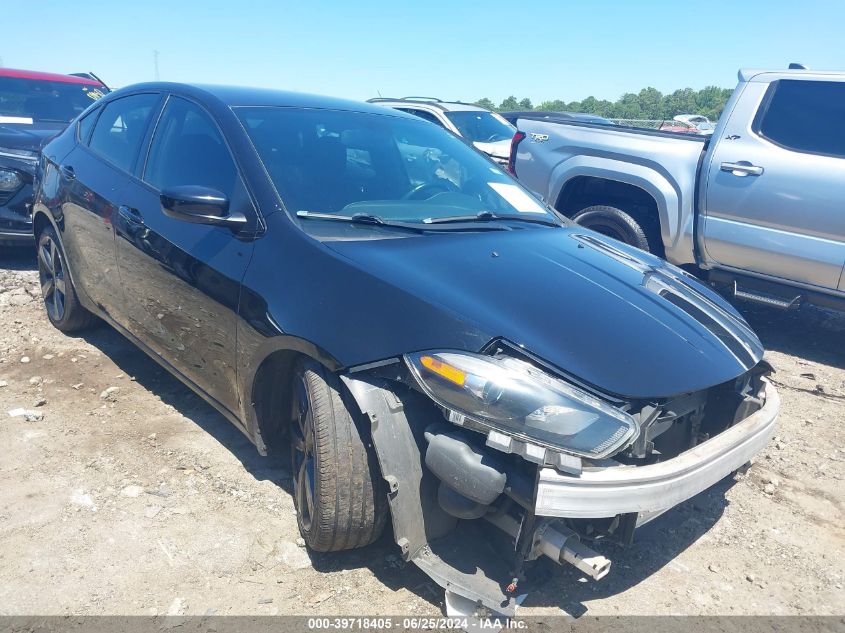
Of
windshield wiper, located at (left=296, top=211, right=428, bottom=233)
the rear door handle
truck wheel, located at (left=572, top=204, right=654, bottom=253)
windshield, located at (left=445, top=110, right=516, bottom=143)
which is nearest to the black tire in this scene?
the rear door handle

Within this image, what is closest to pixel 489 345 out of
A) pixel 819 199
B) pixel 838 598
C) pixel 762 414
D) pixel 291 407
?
pixel 291 407

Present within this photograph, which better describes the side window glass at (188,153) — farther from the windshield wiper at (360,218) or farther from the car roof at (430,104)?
the car roof at (430,104)

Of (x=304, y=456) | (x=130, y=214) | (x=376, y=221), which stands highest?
(x=376, y=221)

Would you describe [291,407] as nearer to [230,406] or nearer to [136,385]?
[230,406]

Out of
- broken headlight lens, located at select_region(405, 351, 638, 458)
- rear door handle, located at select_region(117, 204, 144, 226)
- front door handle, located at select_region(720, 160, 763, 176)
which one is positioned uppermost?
front door handle, located at select_region(720, 160, 763, 176)

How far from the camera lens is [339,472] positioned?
2.38 meters

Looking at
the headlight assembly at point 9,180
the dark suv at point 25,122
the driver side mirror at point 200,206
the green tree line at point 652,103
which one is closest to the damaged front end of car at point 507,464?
the driver side mirror at point 200,206

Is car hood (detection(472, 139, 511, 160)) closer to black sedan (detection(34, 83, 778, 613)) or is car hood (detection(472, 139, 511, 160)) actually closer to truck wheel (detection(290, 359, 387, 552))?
black sedan (detection(34, 83, 778, 613))

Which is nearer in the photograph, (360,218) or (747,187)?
(360,218)

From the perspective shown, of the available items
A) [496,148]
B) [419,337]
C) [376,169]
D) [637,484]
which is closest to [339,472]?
[419,337]

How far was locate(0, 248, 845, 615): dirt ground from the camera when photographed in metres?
2.47

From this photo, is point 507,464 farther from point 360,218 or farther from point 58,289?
point 58,289

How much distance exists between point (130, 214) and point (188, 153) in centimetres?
49

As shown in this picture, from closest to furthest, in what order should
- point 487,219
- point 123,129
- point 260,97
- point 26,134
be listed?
1. point 487,219
2. point 260,97
3. point 123,129
4. point 26,134
